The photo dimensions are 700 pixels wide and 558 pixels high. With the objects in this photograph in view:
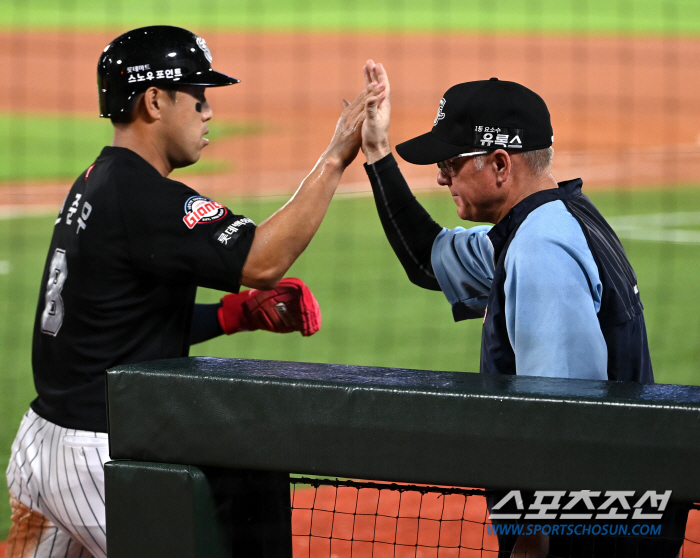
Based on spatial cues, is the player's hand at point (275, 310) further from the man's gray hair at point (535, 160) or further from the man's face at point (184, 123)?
the man's gray hair at point (535, 160)

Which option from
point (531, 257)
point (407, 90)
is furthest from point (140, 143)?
point (407, 90)

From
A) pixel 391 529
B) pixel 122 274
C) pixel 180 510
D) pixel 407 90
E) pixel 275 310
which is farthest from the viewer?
pixel 407 90

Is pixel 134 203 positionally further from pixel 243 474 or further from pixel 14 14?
pixel 14 14

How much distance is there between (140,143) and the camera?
2846 millimetres

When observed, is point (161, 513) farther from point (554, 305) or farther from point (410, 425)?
point (554, 305)

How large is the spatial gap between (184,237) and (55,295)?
48cm

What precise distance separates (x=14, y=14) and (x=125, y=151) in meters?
23.4

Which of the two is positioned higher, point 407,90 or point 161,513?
point 407,90

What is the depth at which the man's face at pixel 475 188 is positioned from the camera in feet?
8.05

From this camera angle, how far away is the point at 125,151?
2768 millimetres

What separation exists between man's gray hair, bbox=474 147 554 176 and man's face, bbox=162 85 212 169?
2.98ft

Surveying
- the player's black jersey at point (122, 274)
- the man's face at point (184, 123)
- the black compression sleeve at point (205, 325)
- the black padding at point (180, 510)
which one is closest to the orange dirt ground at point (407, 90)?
the black compression sleeve at point (205, 325)

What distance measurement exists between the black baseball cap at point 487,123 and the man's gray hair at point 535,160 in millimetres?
23

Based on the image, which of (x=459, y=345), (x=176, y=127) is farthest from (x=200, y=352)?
(x=176, y=127)
